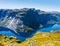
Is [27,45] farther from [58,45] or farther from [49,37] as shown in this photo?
[49,37]

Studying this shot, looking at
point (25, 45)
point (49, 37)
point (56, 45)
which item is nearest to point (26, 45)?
point (25, 45)

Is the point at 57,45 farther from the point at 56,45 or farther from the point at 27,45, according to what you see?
the point at 27,45

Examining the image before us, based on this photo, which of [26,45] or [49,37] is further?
[49,37]

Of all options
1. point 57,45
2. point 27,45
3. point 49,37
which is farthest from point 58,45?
point 49,37

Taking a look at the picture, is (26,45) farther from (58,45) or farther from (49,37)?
(49,37)

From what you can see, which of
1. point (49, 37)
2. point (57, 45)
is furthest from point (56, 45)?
point (49, 37)

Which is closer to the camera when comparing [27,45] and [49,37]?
[27,45]

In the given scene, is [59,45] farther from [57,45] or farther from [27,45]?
[27,45]

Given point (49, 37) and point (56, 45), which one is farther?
point (49, 37)
